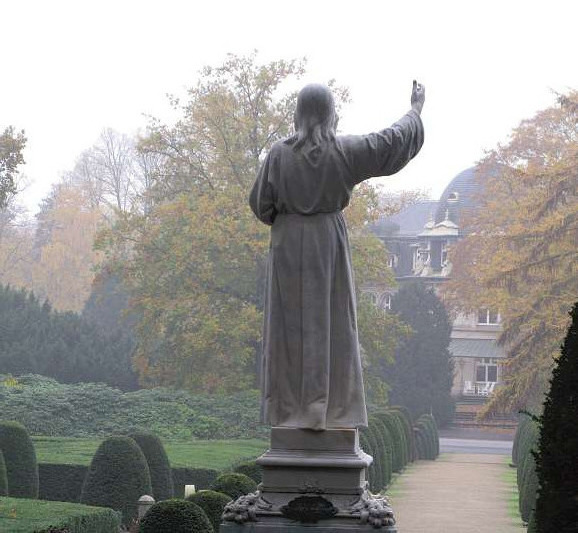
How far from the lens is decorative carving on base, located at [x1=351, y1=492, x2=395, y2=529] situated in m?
6.89

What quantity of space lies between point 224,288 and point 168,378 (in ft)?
9.96

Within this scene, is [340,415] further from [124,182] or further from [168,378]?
[124,182]

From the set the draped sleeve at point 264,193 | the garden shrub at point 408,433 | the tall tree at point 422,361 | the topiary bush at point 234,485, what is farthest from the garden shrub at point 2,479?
the tall tree at point 422,361

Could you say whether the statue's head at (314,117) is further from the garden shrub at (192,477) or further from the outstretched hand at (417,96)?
the garden shrub at (192,477)

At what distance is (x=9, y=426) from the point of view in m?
18.5

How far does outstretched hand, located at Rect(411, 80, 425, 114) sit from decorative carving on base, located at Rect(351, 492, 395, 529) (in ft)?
7.23

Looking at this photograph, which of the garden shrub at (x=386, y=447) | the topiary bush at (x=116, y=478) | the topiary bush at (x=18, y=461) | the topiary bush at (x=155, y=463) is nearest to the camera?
the topiary bush at (x=116, y=478)

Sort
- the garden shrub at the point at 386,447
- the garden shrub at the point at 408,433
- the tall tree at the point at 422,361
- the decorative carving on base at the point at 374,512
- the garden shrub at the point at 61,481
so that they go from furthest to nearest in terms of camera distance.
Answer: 1. the tall tree at the point at 422,361
2. the garden shrub at the point at 408,433
3. the garden shrub at the point at 386,447
4. the garden shrub at the point at 61,481
5. the decorative carving on base at the point at 374,512

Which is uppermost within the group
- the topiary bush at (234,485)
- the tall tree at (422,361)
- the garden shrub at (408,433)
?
the tall tree at (422,361)

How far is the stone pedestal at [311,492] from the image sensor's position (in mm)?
6949

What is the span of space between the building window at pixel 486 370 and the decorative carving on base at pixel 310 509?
67821 mm

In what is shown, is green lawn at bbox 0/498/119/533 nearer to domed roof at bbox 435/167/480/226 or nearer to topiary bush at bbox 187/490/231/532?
topiary bush at bbox 187/490/231/532

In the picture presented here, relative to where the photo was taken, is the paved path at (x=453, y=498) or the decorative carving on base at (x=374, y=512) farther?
the paved path at (x=453, y=498)

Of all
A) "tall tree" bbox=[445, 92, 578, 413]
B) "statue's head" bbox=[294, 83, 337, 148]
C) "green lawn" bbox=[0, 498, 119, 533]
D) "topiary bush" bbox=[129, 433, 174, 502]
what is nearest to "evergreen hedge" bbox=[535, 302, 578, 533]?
"statue's head" bbox=[294, 83, 337, 148]
